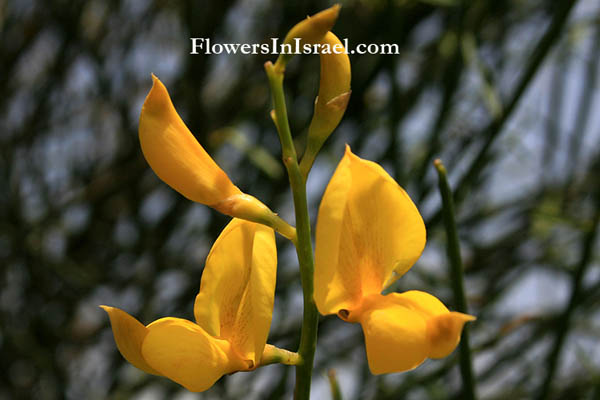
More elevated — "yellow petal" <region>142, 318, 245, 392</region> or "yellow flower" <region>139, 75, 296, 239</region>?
"yellow flower" <region>139, 75, 296, 239</region>

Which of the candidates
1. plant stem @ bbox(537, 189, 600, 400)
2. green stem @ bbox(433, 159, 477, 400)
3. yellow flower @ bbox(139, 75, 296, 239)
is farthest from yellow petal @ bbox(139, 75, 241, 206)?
plant stem @ bbox(537, 189, 600, 400)

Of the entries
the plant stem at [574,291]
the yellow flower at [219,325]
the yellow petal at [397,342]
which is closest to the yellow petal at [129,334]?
the yellow flower at [219,325]

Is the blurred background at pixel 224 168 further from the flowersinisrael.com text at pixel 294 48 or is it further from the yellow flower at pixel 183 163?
the yellow flower at pixel 183 163

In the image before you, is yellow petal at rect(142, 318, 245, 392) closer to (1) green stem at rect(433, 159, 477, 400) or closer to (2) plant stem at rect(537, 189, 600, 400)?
(1) green stem at rect(433, 159, 477, 400)

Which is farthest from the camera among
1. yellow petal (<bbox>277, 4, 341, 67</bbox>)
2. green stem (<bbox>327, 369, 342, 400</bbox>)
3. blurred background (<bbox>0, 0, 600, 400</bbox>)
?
blurred background (<bbox>0, 0, 600, 400</bbox>)

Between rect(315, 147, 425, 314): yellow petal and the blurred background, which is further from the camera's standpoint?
the blurred background

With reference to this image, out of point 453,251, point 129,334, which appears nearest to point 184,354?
point 129,334

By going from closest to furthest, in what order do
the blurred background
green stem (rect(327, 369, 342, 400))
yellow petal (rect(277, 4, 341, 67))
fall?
yellow petal (rect(277, 4, 341, 67)) < green stem (rect(327, 369, 342, 400)) < the blurred background
